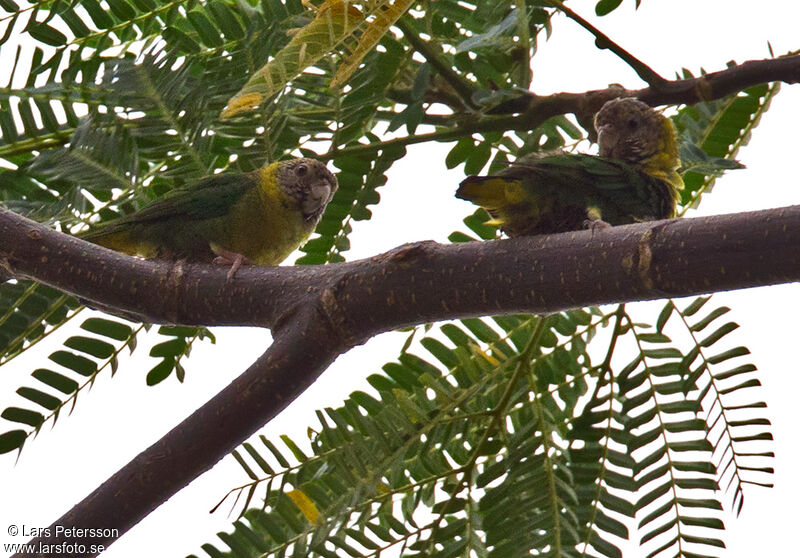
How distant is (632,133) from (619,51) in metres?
0.51

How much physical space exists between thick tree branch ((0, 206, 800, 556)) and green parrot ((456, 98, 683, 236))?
1.06 feet

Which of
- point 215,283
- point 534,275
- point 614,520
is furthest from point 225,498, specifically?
point 614,520

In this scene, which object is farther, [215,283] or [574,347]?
[574,347]

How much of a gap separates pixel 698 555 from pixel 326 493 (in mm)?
724

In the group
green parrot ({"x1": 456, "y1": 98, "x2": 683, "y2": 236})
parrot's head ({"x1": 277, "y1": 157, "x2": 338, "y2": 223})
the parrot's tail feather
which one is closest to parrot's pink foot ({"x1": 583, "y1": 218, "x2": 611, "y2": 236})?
green parrot ({"x1": 456, "y1": 98, "x2": 683, "y2": 236})

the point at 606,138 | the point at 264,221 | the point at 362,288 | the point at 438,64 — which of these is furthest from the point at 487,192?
the point at 264,221

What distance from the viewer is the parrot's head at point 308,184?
90.1 inches

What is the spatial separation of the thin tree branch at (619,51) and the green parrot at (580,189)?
0.19 feet

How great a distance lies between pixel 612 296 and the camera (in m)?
1.39

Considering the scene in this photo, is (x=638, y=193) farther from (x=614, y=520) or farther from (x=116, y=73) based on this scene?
(x=116, y=73)

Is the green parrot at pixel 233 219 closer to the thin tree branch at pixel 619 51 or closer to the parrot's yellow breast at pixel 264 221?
the parrot's yellow breast at pixel 264 221

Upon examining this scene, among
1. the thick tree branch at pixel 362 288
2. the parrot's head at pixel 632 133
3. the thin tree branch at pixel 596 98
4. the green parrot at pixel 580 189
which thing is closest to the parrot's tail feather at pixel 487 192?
the green parrot at pixel 580 189

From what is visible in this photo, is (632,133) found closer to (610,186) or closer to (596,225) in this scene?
(610,186)

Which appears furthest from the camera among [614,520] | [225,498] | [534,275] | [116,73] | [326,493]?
[116,73]
